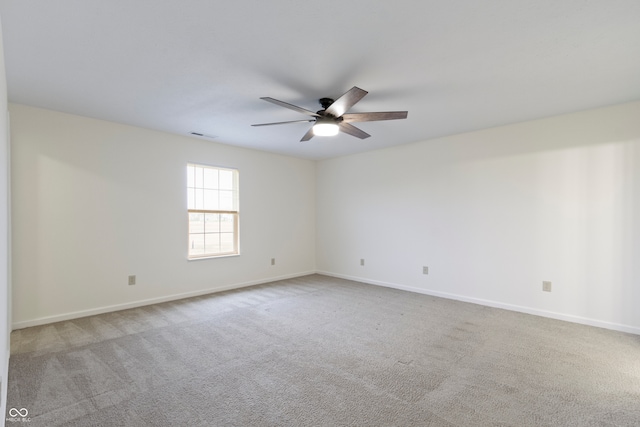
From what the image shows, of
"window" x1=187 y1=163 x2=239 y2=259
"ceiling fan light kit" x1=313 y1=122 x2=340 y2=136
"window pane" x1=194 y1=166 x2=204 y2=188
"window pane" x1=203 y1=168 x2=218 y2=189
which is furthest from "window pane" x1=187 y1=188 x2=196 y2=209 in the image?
"ceiling fan light kit" x1=313 y1=122 x2=340 y2=136

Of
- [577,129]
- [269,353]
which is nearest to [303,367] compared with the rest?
[269,353]

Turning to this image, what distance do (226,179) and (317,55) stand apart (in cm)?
343

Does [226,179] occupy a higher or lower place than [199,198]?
higher

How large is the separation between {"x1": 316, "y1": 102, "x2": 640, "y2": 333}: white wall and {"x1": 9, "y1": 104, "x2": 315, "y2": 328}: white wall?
101 inches

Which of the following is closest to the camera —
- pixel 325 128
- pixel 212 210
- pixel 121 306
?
pixel 325 128

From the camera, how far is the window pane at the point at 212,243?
4.98 m

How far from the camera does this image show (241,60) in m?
2.38

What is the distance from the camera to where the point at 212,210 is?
16.4 feet

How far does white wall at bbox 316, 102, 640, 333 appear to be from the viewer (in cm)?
336

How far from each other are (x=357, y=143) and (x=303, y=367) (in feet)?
11.5

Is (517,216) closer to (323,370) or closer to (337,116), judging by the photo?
(337,116)

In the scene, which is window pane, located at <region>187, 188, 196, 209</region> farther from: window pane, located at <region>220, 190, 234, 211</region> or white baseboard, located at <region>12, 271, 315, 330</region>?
white baseboard, located at <region>12, 271, 315, 330</region>

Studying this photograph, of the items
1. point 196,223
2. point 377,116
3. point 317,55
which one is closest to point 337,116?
point 377,116

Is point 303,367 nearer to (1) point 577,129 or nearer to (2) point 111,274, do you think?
(2) point 111,274
